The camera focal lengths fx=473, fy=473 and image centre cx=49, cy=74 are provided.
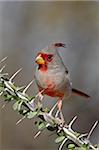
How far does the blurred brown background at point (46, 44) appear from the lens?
143 inches

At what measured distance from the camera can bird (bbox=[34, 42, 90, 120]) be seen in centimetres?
130

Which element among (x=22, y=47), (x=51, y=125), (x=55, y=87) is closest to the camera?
(x=51, y=125)

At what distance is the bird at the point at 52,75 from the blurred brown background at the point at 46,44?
2.11 m

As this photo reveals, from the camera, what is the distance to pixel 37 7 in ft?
13.0

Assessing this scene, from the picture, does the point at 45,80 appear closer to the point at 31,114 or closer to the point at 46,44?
the point at 31,114

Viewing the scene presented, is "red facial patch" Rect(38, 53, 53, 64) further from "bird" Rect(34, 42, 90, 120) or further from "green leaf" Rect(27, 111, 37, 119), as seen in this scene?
"green leaf" Rect(27, 111, 37, 119)

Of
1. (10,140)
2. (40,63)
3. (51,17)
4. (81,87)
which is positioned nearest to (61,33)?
(51,17)

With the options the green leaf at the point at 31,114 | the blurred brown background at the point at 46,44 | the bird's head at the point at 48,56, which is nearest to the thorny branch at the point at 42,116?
the green leaf at the point at 31,114

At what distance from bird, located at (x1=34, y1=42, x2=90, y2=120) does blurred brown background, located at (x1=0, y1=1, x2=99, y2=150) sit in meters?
2.11

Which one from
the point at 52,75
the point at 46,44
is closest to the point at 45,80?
the point at 52,75

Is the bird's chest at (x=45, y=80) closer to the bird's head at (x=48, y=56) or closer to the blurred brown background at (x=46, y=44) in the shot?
the bird's head at (x=48, y=56)

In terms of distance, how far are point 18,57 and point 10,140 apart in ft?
2.18

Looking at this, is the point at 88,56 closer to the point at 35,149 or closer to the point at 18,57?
the point at 18,57

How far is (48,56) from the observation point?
1.32 metres
